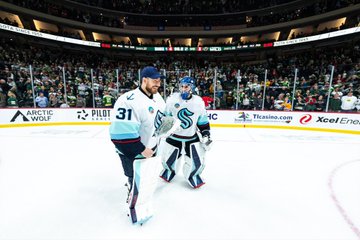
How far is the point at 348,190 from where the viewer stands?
2990mm

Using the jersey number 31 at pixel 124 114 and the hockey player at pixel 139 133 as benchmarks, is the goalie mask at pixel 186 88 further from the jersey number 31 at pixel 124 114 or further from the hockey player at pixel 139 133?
the jersey number 31 at pixel 124 114

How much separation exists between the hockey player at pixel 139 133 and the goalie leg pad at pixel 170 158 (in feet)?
3.17

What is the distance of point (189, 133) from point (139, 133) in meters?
1.09

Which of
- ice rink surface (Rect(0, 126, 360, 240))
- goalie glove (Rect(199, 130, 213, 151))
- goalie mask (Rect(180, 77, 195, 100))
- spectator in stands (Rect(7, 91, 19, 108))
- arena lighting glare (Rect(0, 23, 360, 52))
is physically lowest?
ice rink surface (Rect(0, 126, 360, 240))

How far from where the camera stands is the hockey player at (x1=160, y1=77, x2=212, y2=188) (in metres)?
2.82

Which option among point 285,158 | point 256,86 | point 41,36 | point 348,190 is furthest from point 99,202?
point 41,36

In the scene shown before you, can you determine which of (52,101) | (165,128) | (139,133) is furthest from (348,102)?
(52,101)

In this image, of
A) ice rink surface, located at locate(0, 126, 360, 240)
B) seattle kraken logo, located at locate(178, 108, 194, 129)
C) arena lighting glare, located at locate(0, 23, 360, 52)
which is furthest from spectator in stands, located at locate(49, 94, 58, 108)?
arena lighting glare, located at locate(0, 23, 360, 52)

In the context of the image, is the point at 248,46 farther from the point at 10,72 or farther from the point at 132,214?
the point at 132,214

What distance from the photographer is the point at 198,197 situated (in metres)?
2.76

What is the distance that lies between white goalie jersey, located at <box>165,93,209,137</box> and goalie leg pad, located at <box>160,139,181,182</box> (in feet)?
0.94

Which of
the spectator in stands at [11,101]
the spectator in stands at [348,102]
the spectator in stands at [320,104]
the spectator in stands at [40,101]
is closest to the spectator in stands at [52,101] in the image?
the spectator in stands at [40,101]

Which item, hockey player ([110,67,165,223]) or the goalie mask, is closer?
hockey player ([110,67,165,223])

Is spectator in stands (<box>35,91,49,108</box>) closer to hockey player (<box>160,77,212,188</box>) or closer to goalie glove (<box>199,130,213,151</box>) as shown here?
hockey player (<box>160,77,212,188</box>)
